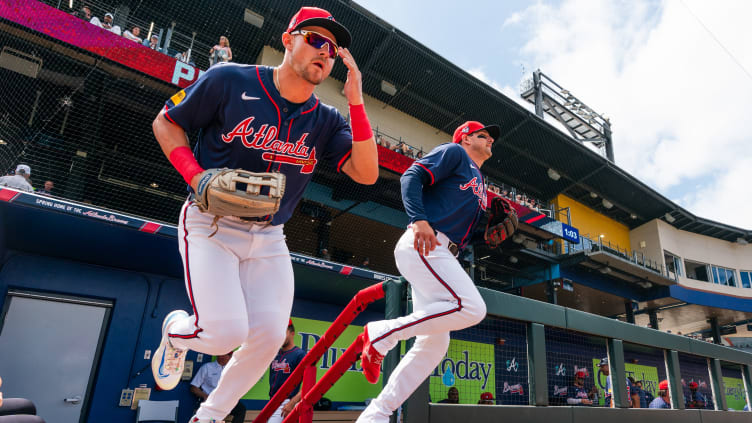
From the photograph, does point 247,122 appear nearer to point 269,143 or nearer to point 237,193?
point 269,143

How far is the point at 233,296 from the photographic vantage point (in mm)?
1815

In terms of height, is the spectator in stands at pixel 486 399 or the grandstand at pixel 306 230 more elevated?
the grandstand at pixel 306 230

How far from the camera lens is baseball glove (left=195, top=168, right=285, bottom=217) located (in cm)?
167

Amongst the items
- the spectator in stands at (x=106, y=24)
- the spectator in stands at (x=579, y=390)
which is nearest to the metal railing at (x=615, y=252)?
the spectator in stands at (x=579, y=390)

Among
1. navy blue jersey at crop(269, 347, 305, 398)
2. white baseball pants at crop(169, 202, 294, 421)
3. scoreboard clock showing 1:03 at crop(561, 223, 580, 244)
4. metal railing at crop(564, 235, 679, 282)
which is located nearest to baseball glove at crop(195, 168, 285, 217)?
white baseball pants at crop(169, 202, 294, 421)

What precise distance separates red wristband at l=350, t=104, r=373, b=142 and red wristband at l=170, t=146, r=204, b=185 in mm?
769

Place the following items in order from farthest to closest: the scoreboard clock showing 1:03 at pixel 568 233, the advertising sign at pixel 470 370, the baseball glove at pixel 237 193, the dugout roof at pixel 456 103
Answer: the scoreboard clock showing 1:03 at pixel 568 233 → the dugout roof at pixel 456 103 → the advertising sign at pixel 470 370 → the baseball glove at pixel 237 193

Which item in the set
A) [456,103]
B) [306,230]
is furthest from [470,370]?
[456,103]

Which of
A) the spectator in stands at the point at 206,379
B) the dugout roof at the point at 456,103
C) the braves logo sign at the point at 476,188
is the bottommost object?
the spectator in stands at the point at 206,379

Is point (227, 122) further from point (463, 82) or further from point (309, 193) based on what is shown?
point (463, 82)

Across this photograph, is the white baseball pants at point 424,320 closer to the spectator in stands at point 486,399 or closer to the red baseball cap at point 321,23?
the red baseball cap at point 321,23

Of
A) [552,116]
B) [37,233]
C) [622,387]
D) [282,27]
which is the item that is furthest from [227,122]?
[552,116]

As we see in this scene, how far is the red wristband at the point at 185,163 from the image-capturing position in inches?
70.6

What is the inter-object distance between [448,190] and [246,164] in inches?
56.4
